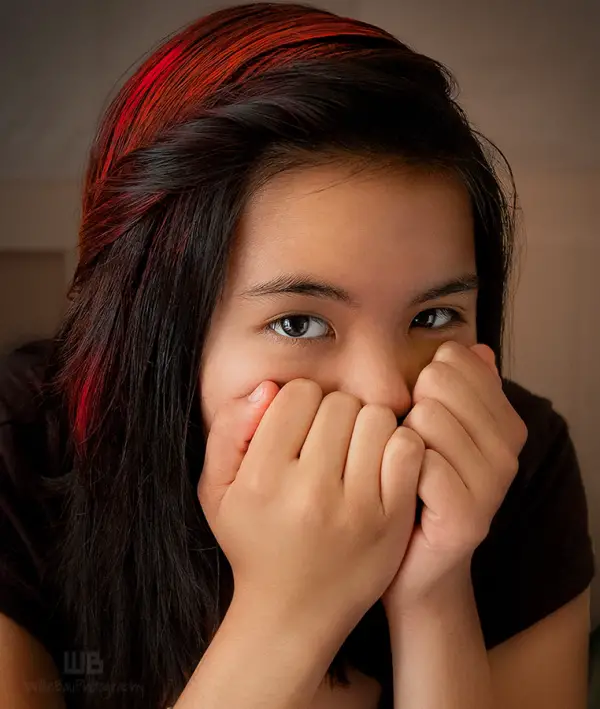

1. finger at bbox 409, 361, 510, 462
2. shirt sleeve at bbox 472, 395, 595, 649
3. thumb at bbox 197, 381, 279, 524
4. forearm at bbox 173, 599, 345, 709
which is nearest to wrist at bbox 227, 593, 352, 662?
forearm at bbox 173, 599, 345, 709

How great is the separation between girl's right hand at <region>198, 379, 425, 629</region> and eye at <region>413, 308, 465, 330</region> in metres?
0.13

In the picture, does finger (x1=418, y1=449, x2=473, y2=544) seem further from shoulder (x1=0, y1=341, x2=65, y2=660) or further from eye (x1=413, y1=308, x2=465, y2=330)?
shoulder (x1=0, y1=341, x2=65, y2=660)

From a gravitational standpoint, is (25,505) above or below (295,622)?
above

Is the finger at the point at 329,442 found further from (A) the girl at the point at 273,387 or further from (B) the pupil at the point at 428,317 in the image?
(B) the pupil at the point at 428,317

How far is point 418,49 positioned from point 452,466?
70 cm

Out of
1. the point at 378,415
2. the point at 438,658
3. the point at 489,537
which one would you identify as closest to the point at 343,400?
the point at 378,415

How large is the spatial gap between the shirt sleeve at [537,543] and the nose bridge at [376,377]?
35cm

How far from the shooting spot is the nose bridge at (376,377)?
2.13 ft

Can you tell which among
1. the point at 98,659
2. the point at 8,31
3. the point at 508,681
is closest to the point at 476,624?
the point at 508,681

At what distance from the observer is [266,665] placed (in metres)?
0.63

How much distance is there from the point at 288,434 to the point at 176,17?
722mm

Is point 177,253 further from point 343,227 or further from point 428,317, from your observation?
point 428,317

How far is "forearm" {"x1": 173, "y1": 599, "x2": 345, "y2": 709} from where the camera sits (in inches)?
24.7
